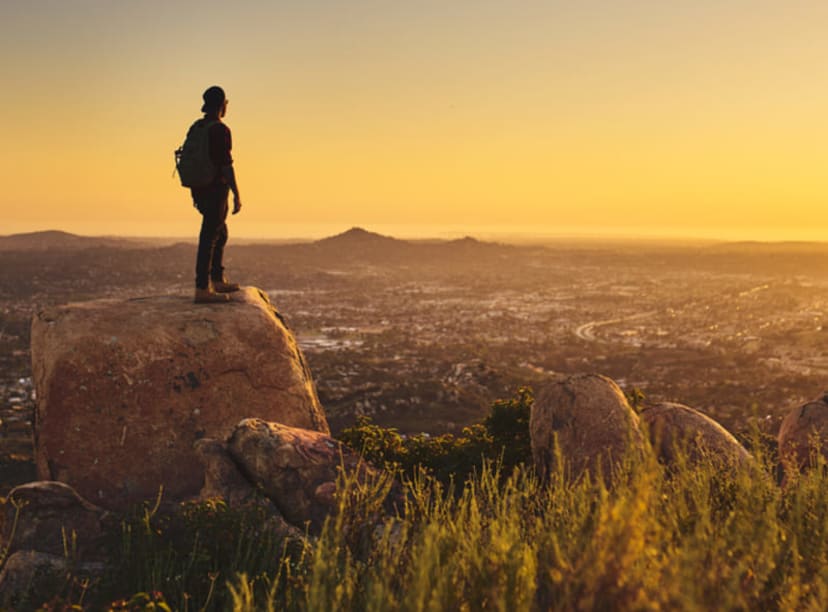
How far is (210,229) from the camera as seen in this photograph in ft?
31.9

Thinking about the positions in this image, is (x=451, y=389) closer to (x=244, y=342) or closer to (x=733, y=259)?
(x=244, y=342)

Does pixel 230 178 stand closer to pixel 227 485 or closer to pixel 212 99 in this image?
pixel 212 99

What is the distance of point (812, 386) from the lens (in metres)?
36.2

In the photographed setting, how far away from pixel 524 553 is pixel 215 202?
770cm

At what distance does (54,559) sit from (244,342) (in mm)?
4476

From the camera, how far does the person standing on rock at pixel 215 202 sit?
9.18m

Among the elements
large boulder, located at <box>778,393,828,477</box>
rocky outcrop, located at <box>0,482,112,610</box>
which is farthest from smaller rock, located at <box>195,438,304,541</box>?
large boulder, located at <box>778,393,828,477</box>

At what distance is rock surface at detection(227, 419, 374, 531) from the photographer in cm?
747

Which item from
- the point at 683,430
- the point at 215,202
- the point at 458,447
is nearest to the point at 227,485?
the point at 215,202

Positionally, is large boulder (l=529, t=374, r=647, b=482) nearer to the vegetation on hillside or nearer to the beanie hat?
the vegetation on hillside

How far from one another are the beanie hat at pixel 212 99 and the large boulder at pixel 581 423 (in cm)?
659

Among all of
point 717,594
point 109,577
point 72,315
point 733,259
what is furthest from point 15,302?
point 733,259

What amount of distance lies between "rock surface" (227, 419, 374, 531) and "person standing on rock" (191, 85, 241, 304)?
3161mm

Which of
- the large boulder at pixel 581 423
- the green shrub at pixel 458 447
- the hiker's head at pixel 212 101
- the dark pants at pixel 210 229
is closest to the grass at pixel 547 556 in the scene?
the large boulder at pixel 581 423
